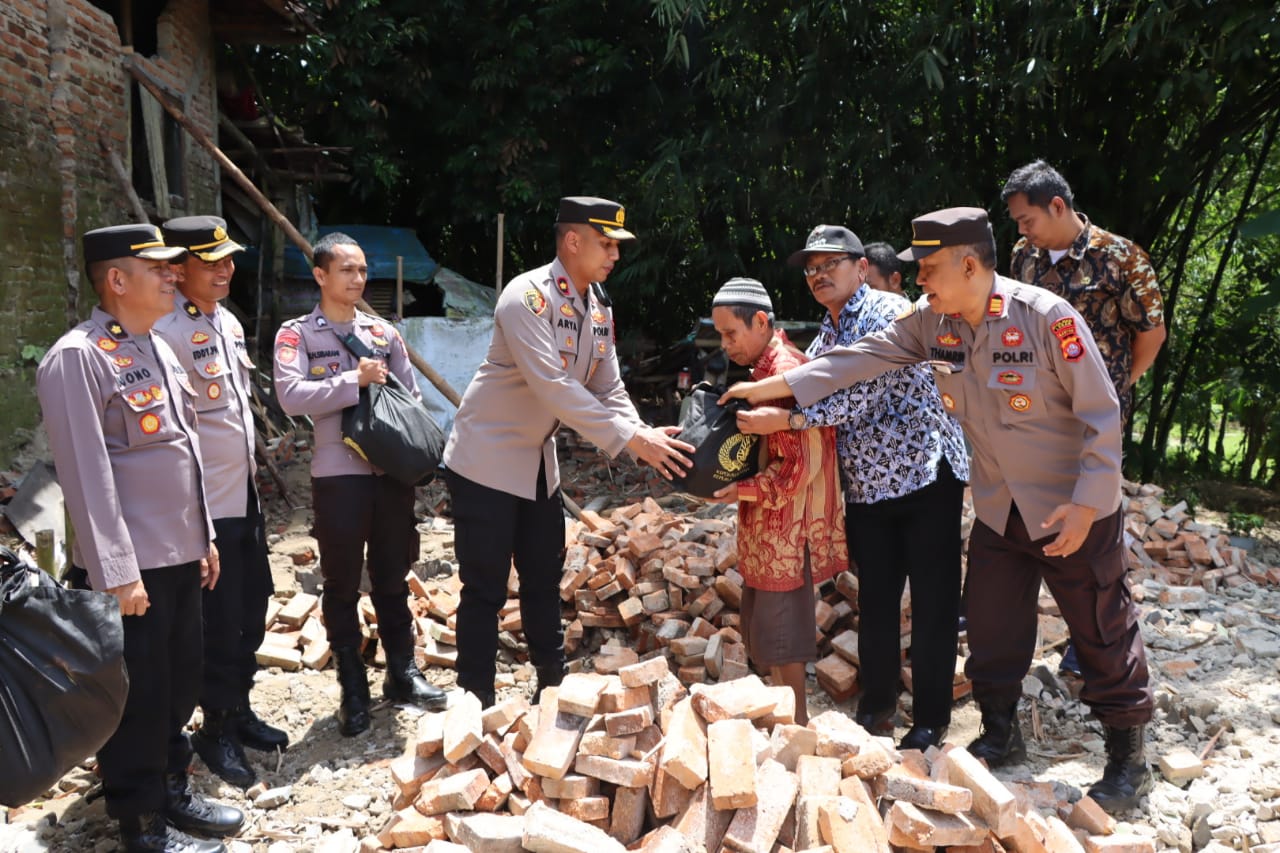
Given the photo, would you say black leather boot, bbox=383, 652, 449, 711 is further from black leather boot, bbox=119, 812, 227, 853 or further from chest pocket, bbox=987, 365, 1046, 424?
chest pocket, bbox=987, 365, 1046, 424

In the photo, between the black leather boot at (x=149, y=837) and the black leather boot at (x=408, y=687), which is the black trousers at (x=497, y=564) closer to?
the black leather boot at (x=408, y=687)

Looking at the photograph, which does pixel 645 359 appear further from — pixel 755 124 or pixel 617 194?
pixel 755 124

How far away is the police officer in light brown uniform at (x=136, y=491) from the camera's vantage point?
9.07 feet

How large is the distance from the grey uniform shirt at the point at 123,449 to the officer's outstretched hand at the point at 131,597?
3cm

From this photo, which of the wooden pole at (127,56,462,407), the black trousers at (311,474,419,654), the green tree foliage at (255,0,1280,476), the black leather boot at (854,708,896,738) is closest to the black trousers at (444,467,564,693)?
the black trousers at (311,474,419,654)

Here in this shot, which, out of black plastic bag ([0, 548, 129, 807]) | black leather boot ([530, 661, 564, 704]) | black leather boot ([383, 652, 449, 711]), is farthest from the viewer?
black leather boot ([383, 652, 449, 711])

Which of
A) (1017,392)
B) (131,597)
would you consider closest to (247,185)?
(131,597)

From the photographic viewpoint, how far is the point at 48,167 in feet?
23.1

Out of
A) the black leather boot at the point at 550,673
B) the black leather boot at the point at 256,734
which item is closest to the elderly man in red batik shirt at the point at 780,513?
the black leather boot at the point at 550,673

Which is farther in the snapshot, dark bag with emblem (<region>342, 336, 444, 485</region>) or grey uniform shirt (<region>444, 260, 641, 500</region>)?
dark bag with emblem (<region>342, 336, 444, 485</region>)

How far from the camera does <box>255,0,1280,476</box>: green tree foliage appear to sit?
26.5 ft

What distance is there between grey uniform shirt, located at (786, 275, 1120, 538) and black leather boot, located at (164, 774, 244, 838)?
2537 millimetres

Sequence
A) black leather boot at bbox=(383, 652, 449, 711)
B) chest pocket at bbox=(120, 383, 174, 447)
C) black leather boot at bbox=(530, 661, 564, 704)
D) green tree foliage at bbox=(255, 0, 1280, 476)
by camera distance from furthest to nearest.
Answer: green tree foliage at bbox=(255, 0, 1280, 476) → black leather boot at bbox=(383, 652, 449, 711) → black leather boot at bbox=(530, 661, 564, 704) → chest pocket at bbox=(120, 383, 174, 447)

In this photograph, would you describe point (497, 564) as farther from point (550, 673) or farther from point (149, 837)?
point (149, 837)
